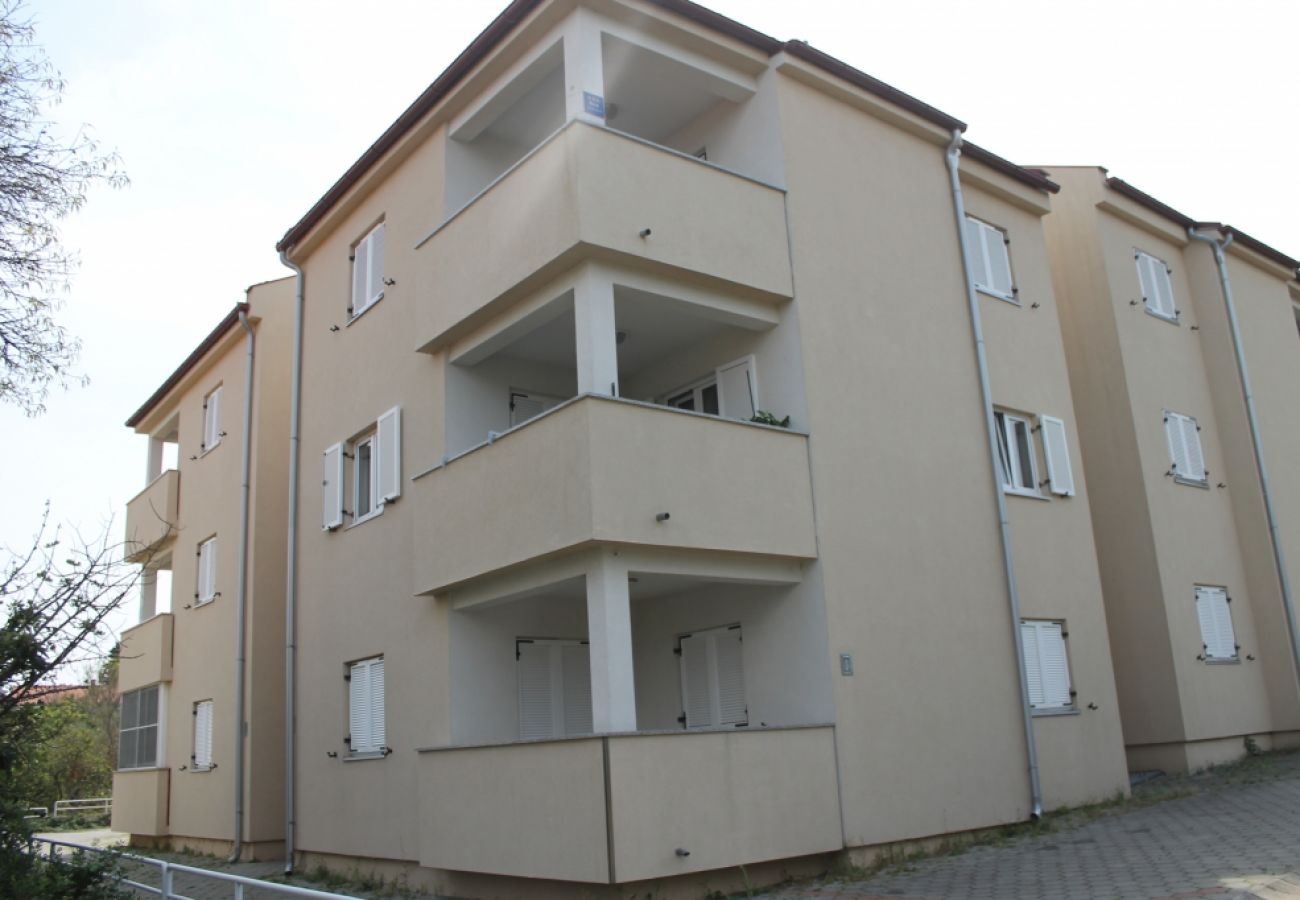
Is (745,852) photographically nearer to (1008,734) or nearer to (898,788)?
(898,788)

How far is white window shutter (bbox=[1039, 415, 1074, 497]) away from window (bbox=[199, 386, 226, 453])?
14.6 m

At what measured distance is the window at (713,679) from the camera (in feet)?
42.3

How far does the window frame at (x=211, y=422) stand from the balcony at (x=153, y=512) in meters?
1.52

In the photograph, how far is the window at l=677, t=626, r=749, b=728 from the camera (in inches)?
508

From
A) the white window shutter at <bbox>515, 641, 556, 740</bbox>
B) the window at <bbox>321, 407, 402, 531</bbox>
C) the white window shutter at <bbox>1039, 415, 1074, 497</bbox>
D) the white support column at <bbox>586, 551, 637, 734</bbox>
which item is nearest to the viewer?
the white support column at <bbox>586, 551, 637, 734</bbox>

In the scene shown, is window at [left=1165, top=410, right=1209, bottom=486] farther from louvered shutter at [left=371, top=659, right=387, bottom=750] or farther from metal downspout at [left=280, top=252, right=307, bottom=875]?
metal downspout at [left=280, top=252, right=307, bottom=875]

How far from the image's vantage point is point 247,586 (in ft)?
61.1

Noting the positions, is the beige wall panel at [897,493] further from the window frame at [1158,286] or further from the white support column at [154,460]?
the white support column at [154,460]

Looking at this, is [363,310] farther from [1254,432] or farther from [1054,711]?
[1254,432]

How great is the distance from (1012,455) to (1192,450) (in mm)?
5284

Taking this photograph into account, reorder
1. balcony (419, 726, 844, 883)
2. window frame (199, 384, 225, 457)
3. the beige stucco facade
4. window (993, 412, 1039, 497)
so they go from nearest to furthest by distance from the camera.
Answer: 1. balcony (419, 726, 844, 883)
2. the beige stucco facade
3. window (993, 412, 1039, 497)
4. window frame (199, 384, 225, 457)

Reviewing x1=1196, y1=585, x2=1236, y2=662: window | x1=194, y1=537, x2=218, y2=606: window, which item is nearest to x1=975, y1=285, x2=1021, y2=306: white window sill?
x1=1196, y1=585, x2=1236, y2=662: window

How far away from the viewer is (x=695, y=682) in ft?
44.2

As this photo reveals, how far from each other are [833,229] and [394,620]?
24.7ft
